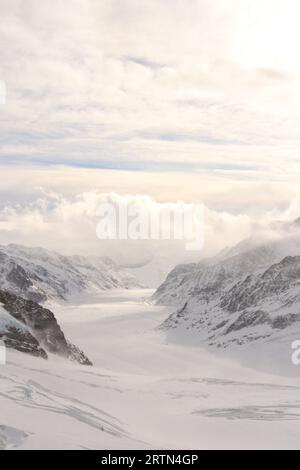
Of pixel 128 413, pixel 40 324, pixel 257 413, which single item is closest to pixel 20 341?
pixel 40 324

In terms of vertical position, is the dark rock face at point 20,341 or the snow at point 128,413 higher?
the dark rock face at point 20,341

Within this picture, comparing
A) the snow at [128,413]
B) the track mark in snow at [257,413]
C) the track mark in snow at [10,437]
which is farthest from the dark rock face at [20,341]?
the track mark in snow at [10,437]

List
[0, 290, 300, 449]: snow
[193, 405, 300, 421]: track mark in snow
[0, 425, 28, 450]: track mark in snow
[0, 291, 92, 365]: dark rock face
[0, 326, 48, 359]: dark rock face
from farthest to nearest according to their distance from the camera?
[0, 291, 92, 365]: dark rock face, [0, 326, 48, 359]: dark rock face, [193, 405, 300, 421]: track mark in snow, [0, 290, 300, 449]: snow, [0, 425, 28, 450]: track mark in snow

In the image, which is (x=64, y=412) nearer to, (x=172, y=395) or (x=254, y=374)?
(x=172, y=395)

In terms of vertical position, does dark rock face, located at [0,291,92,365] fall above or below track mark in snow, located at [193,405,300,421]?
above

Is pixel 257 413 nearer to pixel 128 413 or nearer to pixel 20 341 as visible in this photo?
pixel 128 413

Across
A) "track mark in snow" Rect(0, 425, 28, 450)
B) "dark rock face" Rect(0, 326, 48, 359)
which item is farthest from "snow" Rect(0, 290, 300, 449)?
"dark rock face" Rect(0, 326, 48, 359)

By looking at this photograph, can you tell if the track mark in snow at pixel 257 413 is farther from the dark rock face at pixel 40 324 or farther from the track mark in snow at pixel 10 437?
the dark rock face at pixel 40 324

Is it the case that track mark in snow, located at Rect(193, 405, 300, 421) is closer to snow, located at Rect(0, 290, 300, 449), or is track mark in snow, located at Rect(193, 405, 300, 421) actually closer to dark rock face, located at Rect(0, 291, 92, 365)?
snow, located at Rect(0, 290, 300, 449)

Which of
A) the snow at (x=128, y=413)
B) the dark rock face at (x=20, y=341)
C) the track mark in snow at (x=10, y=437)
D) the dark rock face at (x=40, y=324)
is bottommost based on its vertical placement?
the track mark in snow at (x=10, y=437)

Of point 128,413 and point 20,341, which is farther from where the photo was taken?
point 20,341

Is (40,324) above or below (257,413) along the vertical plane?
above
